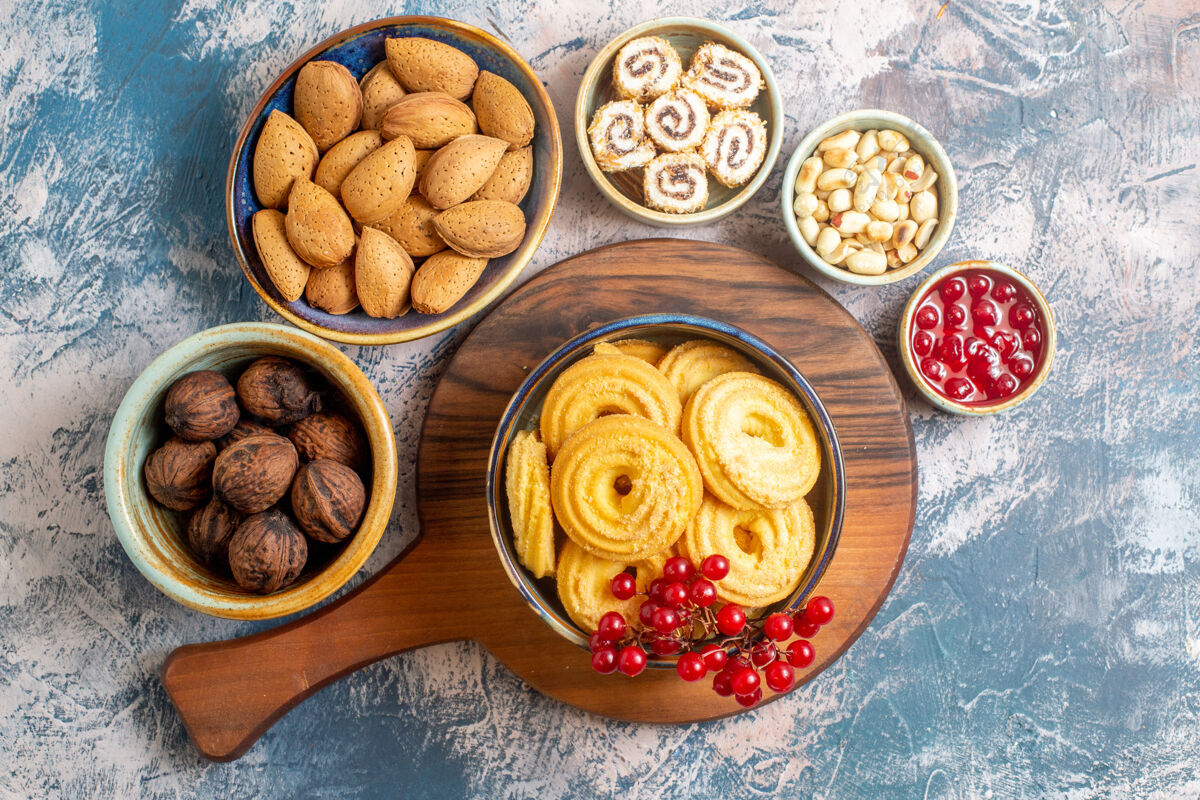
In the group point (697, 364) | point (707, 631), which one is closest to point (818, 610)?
point (707, 631)

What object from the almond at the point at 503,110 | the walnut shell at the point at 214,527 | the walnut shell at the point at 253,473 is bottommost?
the walnut shell at the point at 214,527

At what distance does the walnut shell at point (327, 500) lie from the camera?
1.30 m

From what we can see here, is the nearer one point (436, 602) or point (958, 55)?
point (436, 602)

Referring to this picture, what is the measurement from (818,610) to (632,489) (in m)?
0.38

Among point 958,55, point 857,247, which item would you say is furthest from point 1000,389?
point 958,55

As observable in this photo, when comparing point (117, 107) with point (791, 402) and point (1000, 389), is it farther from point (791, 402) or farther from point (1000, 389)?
point (1000, 389)

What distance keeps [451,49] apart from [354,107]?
221mm

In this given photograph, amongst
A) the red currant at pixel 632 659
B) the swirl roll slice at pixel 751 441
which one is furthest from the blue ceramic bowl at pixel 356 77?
the red currant at pixel 632 659

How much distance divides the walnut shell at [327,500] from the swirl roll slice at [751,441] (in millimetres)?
591

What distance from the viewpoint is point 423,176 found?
1506 mm

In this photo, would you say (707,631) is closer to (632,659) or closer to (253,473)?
(632,659)

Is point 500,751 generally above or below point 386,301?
below

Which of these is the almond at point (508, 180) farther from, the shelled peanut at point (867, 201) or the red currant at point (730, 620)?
the red currant at point (730, 620)

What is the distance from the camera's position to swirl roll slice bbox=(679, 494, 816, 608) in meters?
1.38
